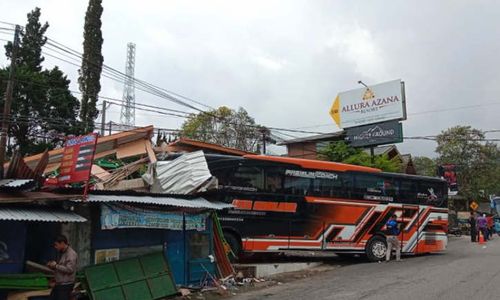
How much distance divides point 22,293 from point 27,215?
1.31m

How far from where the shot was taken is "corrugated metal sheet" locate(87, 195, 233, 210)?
9.70 m

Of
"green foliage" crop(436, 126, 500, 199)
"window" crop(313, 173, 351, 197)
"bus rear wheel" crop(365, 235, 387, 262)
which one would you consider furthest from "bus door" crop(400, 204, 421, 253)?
"green foliage" crop(436, 126, 500, 199)

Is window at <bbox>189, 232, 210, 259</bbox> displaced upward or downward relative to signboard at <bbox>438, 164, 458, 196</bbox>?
downward

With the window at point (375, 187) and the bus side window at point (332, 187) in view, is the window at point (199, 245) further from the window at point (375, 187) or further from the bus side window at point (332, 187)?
the window at point (375, 187)

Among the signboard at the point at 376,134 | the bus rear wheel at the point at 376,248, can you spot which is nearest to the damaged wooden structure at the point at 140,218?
the bus rear wheel at the point at 376,248

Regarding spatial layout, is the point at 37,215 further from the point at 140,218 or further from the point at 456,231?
the point at 456,231

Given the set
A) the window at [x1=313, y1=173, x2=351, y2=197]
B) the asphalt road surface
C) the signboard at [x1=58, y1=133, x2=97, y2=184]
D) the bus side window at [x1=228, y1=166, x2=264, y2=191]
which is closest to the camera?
the signboard at [x1=58, y1=133, x2=97, y2=184]

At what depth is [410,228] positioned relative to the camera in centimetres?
1927

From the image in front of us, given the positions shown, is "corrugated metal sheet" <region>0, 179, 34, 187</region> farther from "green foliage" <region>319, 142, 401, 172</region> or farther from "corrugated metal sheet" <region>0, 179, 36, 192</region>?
"green foliage" <region>319, 142, 401, 172</region>

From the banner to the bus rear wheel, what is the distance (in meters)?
8.21

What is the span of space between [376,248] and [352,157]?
13809 mm

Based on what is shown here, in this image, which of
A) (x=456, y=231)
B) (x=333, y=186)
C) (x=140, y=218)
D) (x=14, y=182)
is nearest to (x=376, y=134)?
(x=456, y=231)

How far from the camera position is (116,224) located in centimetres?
1012

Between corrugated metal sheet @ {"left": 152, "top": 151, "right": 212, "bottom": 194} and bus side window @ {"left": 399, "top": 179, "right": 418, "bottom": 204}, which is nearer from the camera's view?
corrugated metal sheet @ {"left": 152, "top": 151, "right": 212, "bottom": 194}
